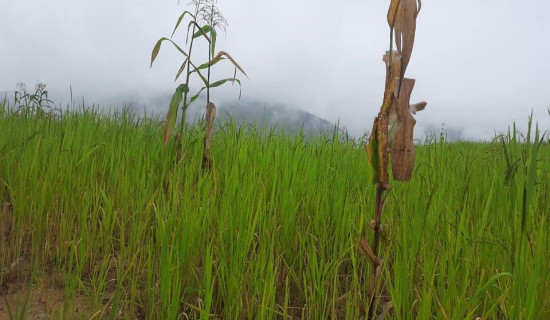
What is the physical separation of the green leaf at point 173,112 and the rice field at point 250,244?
0.18m

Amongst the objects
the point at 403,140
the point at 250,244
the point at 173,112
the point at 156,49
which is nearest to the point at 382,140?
the point at 403,140

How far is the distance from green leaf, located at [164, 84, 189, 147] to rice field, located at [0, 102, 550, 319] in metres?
0.18

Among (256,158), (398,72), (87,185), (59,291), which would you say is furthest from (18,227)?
(398,72)

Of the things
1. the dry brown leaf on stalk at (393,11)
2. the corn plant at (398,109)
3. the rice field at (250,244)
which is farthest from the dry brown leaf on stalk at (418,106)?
the rice field at (250,244)

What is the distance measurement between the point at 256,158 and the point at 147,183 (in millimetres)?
552

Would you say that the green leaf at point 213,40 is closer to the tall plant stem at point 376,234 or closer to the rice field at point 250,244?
the rice field at point 250,244

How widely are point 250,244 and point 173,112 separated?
0.78 metres

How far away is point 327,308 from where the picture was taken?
1268 mm

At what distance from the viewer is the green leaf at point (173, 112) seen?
1.81m

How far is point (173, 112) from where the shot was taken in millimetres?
1854

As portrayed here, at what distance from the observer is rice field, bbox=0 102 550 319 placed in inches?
45.4

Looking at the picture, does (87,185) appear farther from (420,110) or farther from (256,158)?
(420,110)

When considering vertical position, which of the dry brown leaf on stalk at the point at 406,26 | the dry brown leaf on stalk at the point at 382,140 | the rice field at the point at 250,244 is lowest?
the rice field at the point at 250,244

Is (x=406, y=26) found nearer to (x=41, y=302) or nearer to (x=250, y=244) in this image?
(x=250, y=244)
